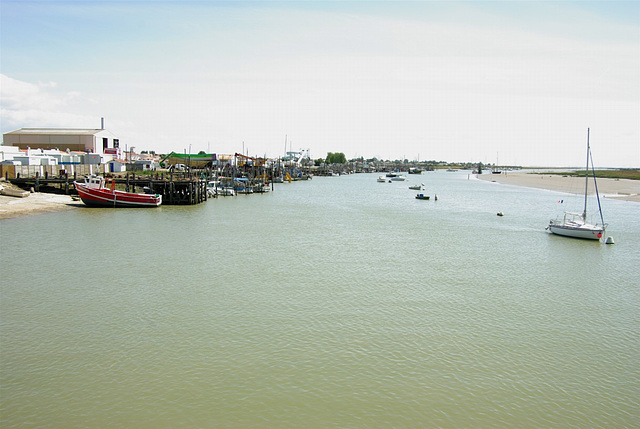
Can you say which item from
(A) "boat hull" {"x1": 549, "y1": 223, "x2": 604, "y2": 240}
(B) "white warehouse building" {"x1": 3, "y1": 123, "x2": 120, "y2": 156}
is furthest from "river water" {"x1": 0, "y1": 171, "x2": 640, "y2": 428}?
(B) "white warehouse building" {"x1": 3, "y1": 123, "x2": 120, "y2": 156}

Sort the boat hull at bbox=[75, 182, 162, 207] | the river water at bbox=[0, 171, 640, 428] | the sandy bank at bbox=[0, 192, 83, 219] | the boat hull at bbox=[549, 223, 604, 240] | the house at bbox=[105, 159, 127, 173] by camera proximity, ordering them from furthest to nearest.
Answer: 1. the house at bbox=[105, 159, 127, 173]
2. the boat hull at bbox=[75, 182, 162, 207]
3. the sandy bank at bbox=[0, 192, 83, 219]
4. the boat hull at bbox=[549, 223, 604, 240]
5. the river water at bbox=[0, 171, 640, 428]

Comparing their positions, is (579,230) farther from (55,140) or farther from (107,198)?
(55,140)

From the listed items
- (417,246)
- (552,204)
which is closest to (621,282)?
(417,246)

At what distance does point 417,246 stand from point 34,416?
77.3 ft

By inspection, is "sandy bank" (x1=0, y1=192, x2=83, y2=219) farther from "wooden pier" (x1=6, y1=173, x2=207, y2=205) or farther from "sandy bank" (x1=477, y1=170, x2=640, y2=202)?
"sandy bank" (x1=477, y1=170, x2=640, y2=202)

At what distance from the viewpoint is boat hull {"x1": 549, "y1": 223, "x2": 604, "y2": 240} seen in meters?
32.0

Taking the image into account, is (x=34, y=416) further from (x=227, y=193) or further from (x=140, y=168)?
(x=140, y=168)

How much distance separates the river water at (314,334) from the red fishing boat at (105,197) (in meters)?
16.6

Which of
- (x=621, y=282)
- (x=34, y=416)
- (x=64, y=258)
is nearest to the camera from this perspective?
(x=34, y=416)

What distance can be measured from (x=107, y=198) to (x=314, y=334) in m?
38.3

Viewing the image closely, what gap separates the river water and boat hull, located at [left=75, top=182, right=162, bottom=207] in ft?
54.6

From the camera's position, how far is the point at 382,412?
10391 millimetres

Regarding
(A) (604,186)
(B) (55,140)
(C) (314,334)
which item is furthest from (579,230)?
(B) (55,140)

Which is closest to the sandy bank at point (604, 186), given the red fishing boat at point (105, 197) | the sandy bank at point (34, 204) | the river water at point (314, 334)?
the river water at point (314, 334)
